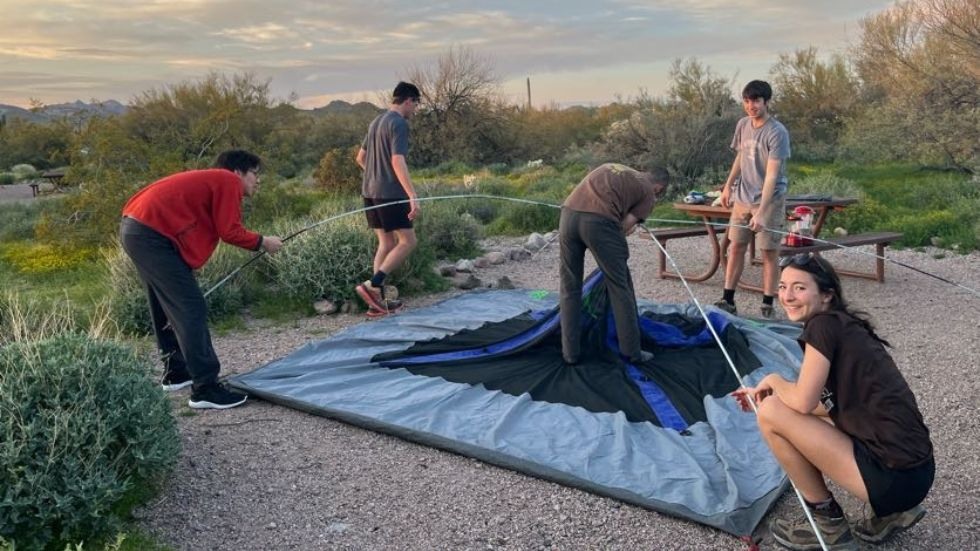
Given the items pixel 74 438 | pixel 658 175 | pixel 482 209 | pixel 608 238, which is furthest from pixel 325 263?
pixel 482 209

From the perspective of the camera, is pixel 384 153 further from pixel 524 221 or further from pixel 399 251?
pixel 524 221

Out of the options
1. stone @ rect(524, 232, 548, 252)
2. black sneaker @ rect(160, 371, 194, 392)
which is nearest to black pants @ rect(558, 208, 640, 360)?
black sneaker @ rect(160, 371, 194, 392)

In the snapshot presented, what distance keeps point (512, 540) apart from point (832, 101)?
21.0 meters

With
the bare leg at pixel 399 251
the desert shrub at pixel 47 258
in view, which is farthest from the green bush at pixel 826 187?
the desert shrub at pixel 47 258

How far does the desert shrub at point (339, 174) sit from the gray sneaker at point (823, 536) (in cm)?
1082

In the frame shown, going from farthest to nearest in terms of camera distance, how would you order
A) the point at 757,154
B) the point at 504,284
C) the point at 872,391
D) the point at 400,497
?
1. the point at 504,284
2. the point at 757,154
3. the point at 400,497
4. the point at 872,391

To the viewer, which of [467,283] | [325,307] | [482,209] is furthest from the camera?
[482,209]

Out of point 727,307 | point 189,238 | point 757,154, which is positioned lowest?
point 727,307

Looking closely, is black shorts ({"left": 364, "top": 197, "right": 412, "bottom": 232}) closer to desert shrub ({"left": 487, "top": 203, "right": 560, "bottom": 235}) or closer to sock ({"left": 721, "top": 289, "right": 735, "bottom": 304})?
sock ({"left": 721, "top": 289, "right": 735, "bottom": 304})

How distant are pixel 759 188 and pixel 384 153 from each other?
2874mm

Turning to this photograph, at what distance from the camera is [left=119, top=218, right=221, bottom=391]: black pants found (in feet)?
13.4

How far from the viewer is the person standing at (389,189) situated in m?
5.97

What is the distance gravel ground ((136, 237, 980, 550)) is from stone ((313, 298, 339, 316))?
1.96 metres

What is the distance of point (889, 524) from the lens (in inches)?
112
